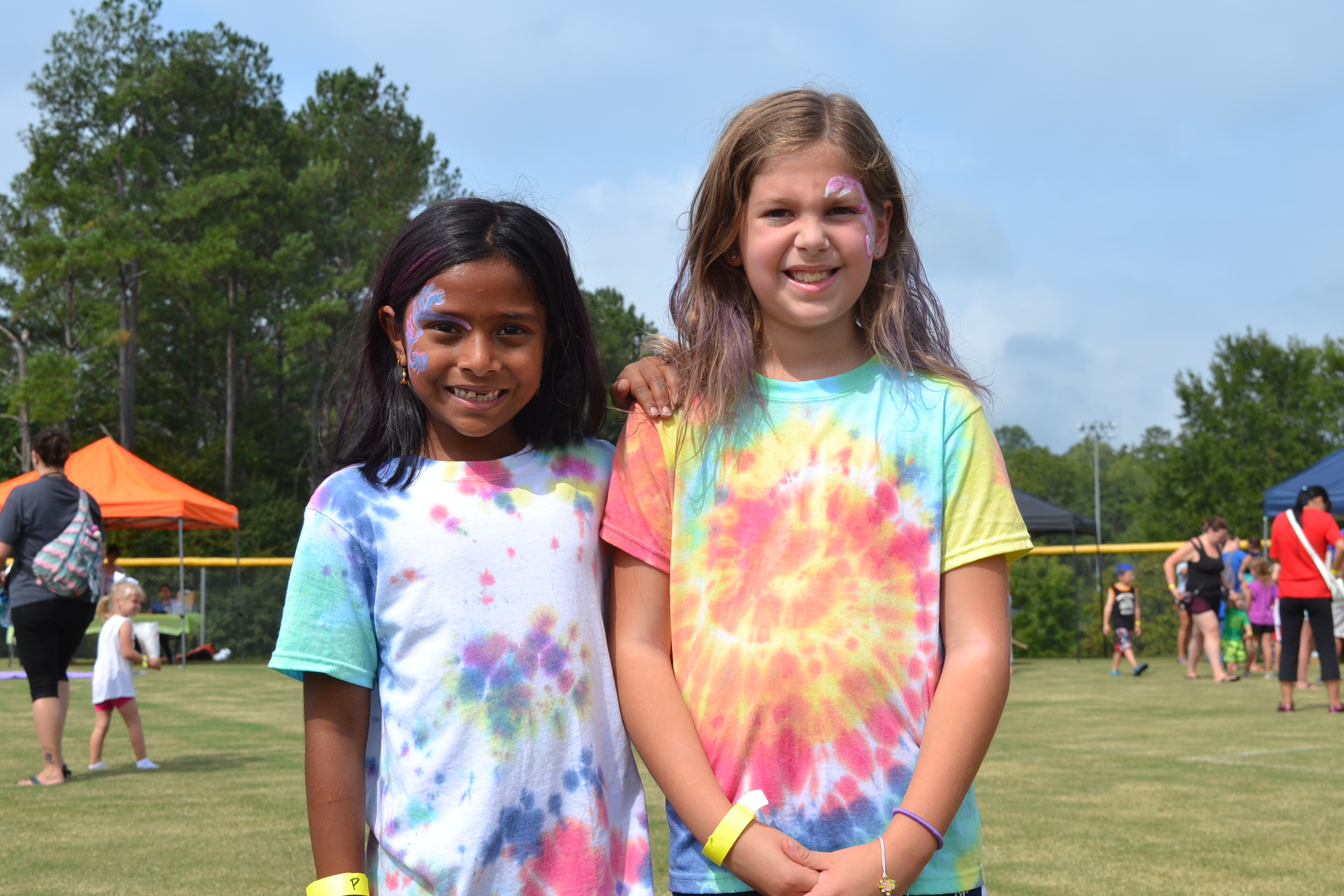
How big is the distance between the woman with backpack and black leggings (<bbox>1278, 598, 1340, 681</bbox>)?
9.12m

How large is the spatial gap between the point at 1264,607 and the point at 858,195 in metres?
15.0

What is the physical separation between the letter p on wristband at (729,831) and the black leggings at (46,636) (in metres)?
6.14

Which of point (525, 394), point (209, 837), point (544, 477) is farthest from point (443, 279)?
point (209, 837)

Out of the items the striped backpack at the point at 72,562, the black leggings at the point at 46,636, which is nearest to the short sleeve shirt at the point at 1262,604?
the striped backpack at the point at 72,562

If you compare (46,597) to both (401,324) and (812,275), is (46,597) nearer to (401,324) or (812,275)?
(401,324)

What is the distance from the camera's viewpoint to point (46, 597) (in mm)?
6961

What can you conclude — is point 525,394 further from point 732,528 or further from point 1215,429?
point 1215,429

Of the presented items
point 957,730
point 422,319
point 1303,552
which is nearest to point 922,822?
point 957,730

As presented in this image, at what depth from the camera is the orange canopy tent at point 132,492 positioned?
1777 cm

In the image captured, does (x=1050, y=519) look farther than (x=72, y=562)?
Yes

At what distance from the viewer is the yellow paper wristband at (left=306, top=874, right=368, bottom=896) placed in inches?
71.7

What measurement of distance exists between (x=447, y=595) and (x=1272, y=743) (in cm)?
801

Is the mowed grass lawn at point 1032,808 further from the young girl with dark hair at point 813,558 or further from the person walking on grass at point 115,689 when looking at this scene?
the young girl with dark hair at point 813,558

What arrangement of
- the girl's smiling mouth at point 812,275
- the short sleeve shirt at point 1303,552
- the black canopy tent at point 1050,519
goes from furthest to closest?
the black canopy tent at point 1050,519 → the short sleeve shirt at point 1303,552 → the girl's smiling mouth at point 812,275
